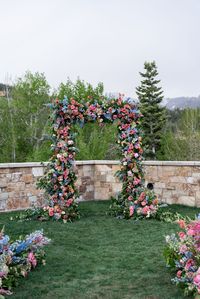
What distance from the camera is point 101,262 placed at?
15.3 feet

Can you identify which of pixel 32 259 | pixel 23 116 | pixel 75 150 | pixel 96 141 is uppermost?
pixel 23 116

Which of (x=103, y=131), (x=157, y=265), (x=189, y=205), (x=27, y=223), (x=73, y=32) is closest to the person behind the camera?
(x=157, y=265)

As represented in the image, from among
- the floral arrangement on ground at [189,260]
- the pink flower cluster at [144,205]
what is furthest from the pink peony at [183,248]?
the pink flower cluster at [144,205]

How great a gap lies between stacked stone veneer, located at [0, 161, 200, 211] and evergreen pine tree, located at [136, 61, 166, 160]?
17120 millimetres

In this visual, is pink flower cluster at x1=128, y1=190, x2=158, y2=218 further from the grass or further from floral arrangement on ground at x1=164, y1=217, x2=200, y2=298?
floral arrangement on ground at x1=164, y1=217, x2=200, y2=298

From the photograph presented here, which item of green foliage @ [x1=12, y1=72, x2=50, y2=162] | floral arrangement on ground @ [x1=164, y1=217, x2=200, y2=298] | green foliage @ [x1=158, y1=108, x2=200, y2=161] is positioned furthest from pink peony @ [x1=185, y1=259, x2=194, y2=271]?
green foliage @ [x1=158, y1=108, x2=200, y2=161]

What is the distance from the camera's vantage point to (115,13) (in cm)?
790

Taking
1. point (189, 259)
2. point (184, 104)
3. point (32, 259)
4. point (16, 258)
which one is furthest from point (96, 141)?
point (189, 259)

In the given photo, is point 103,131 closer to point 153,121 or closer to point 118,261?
point 153,121

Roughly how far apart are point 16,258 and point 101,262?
0.96m

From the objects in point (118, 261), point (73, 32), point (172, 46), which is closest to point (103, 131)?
point (172, 46)

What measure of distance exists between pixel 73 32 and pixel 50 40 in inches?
217

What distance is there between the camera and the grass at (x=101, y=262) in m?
3.71

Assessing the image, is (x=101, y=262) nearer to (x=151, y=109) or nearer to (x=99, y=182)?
(x=99, y=182)
